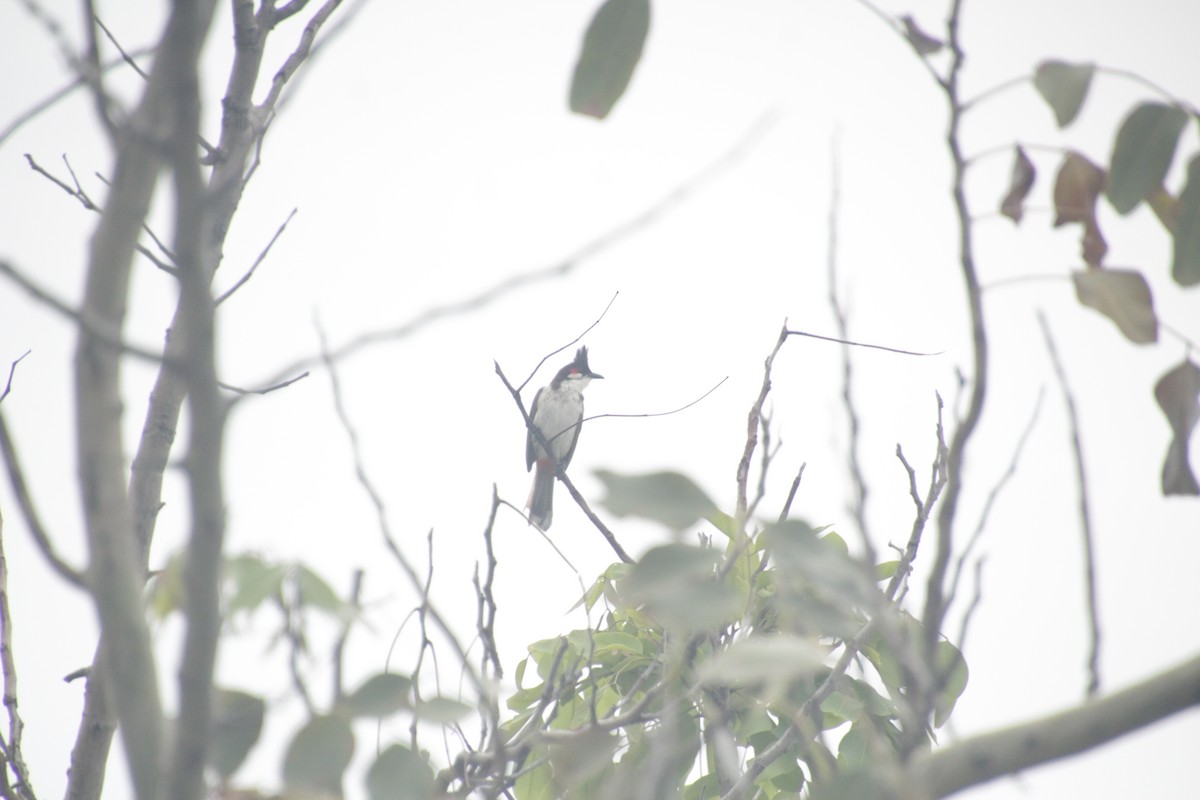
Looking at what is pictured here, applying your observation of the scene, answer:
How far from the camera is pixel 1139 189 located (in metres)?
1.60

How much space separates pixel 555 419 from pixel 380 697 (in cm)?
936

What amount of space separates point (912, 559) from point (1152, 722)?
1758 millimetres

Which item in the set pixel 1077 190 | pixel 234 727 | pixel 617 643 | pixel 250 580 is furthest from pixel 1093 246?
pixel 617 643

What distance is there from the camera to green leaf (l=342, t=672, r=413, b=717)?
4.98 feet

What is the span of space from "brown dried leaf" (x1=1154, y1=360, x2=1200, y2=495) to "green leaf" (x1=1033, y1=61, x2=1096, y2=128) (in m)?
0.39

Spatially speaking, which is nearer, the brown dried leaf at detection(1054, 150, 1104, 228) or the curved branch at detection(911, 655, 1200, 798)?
the curved branch at detection(911, 655, 1200, 798)

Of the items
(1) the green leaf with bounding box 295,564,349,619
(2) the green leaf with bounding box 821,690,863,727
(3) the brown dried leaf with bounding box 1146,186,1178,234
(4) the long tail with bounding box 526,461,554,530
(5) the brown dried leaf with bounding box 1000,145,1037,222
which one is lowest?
(2) the green leaf with bounding box 821,690,863,727

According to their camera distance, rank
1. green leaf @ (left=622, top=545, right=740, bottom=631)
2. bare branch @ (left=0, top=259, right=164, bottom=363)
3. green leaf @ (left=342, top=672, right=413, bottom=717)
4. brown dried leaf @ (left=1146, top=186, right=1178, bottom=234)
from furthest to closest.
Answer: brown dried leaf @ (left=1146, top=186, right=1178, bottom=234) < green leaf @ (left=342, top=672, right=413, bottom=717) < green leaf @ (left=622, top=545, right=740, bottom=631) < bare branch @ (left=0, top=259, right=164, bottom=363)

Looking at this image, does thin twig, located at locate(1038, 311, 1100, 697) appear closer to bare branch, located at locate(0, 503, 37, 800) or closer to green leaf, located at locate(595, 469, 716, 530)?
green leaf, located at locate(595, 469, 716, 530)

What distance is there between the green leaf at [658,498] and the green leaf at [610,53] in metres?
0.62

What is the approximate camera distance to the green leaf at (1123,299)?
1.45 m

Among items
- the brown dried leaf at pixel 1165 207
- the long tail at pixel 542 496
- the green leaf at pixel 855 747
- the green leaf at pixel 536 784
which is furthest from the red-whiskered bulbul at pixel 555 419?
the brown dried leaf at pixel 1165 207

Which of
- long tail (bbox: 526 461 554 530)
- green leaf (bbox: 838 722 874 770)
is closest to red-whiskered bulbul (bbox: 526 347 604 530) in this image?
long tail (bbox: 526 461 554 530)

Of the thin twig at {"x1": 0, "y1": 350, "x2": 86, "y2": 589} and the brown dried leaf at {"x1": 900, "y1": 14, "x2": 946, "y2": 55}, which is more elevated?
the thin twig at {"x1": 0, "y1": 350, "x2": 86, "y2": 589}
